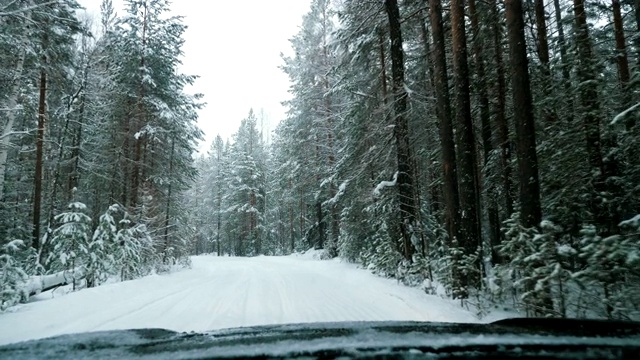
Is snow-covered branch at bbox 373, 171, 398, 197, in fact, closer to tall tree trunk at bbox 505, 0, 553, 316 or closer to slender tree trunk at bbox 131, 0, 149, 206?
tall tree trunk at bbox 505, 0, 553, 316

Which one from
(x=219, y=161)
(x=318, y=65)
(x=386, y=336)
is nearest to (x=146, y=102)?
(x=318, y=65)

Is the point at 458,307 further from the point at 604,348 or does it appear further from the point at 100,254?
the point at 100,254

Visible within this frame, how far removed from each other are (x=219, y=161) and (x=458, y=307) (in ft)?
181

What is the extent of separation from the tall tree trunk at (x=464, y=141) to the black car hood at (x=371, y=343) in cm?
574

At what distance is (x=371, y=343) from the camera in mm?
1816

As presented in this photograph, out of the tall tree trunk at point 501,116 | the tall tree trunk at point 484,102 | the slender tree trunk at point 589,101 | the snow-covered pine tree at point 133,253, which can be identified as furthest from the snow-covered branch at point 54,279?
the slender tree trunk at point 589,101

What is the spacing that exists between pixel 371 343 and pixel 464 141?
7271 mm

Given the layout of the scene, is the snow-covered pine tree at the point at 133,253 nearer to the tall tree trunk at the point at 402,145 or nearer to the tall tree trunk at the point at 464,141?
the tall tree trunk at the point at 402,145

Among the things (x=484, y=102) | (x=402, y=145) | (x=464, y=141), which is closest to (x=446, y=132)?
(x=464, y=141)

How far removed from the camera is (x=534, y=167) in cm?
593

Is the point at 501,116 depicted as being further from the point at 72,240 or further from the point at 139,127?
the point at 139,127

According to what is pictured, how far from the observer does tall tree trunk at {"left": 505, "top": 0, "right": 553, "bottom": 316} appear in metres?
5.91

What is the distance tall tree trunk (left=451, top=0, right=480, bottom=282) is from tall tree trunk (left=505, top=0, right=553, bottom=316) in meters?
1.83

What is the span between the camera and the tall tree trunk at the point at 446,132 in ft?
27.1
